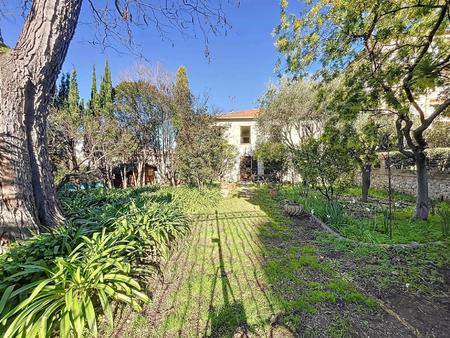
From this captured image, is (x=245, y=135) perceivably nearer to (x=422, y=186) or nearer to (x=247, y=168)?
(x=247, y=168)

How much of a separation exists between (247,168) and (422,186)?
1274 centimetres

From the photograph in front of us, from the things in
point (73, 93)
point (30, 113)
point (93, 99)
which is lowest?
point (30, 113)

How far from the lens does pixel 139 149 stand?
1235 centimetres

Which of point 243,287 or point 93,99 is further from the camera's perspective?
point 93,99

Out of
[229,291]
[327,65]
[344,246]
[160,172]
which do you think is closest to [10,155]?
[229,291]

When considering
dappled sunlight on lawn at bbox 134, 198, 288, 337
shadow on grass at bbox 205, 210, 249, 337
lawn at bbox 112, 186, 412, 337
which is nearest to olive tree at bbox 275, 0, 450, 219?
lawn at bbox 112, 186, 412, 337

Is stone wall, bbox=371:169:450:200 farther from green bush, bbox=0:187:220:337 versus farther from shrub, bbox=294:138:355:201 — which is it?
green bush, bbox=0:187:220:337

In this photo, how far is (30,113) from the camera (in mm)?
3238

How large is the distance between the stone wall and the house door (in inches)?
322

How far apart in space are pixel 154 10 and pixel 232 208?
5847 mm

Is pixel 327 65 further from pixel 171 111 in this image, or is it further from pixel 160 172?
pixel 160 172

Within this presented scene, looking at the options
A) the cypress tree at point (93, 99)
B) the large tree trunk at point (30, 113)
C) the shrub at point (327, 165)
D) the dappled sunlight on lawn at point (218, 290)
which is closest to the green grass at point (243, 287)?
the dappled sunlight on lawn at point (218, 290)

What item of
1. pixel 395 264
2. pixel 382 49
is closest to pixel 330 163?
pixel 395 264

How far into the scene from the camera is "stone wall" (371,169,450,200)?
777cm
